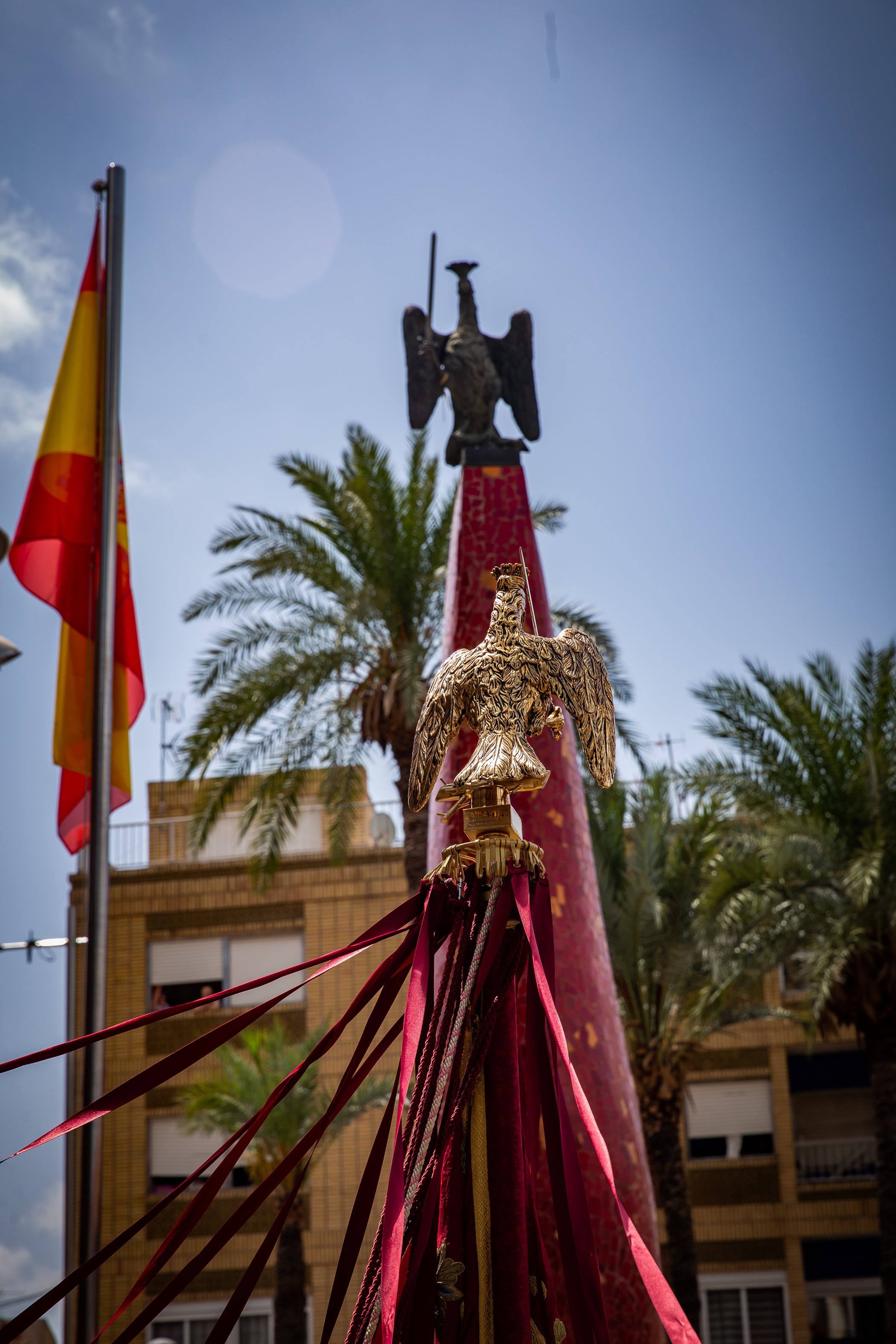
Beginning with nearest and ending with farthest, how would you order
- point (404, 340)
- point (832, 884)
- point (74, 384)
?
point (404, 340), point (74, 384), point (832, 884)

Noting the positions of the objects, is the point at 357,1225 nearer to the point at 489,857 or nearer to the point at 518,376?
the point at 489,857

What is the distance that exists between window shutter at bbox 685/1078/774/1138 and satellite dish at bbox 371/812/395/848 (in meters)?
6.22

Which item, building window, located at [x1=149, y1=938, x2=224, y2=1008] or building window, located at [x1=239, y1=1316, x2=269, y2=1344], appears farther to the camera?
building window, located at [x1=149, y1=938, x2=224, y2=1008]

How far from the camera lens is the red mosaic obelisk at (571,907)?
407 centimetres

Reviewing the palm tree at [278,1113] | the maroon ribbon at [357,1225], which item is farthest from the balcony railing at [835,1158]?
the maroon ribbon at [357,1225]

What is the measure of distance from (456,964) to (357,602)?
34.8 ft

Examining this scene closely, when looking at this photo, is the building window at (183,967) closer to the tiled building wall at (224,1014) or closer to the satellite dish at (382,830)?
the tiled building wall at (224,1014)

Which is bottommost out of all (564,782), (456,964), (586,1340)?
(586,1340)

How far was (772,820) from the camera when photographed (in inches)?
531

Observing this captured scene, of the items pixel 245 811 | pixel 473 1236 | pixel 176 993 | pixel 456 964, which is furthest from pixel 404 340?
pixel 176 993

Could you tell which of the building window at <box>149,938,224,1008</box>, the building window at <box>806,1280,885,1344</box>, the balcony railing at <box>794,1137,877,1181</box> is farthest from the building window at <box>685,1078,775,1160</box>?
the building window at <box>149,938,224,1008</box>

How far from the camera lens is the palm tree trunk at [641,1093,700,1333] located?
1387 centimetres

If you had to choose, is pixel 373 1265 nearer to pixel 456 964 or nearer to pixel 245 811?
pixel 456 964

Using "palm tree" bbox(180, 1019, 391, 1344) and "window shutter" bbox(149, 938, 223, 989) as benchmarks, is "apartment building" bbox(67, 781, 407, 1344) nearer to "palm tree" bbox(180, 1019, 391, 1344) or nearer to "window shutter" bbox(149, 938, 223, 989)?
"window shutter" bbox(149, 938, 223, 989)
